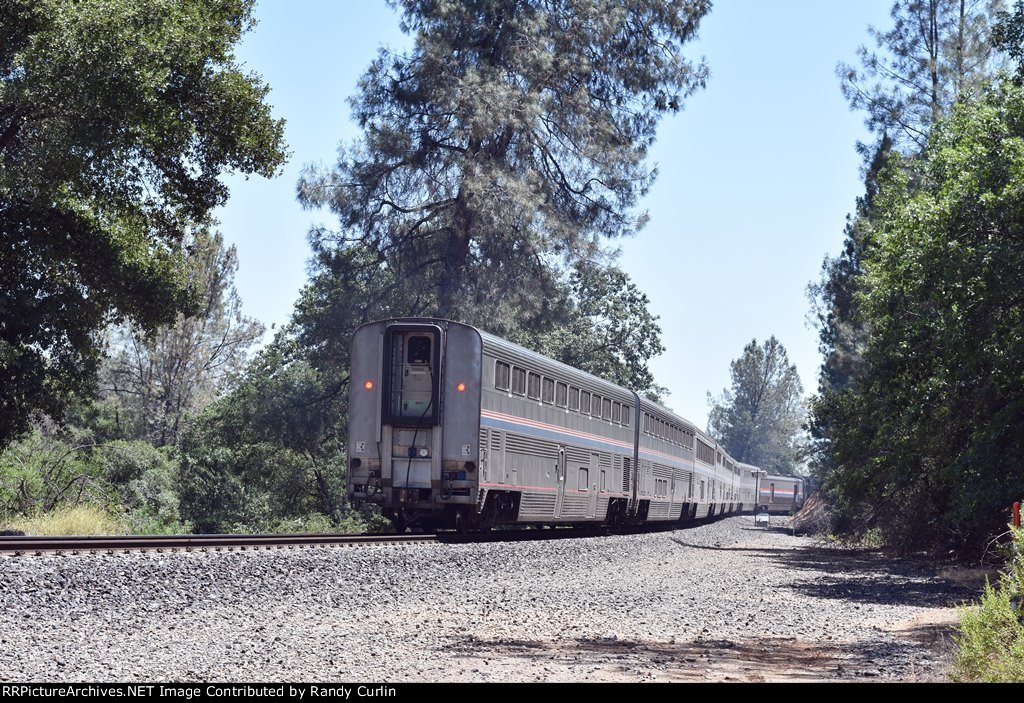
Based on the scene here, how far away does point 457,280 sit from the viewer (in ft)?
131

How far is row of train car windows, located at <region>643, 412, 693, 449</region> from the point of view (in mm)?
33625

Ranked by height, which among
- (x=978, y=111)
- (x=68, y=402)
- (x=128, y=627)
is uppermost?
(x=978, y=111)

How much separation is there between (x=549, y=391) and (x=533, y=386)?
93 centimetres

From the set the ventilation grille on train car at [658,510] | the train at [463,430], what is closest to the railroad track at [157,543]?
the train at [463,430]

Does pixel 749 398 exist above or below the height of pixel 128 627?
above

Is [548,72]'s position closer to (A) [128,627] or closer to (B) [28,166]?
(B) [28,166]

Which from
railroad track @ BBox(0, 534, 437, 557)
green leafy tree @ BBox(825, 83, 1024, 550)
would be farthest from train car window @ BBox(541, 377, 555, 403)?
green leafy tree @ BBox(825, 83, 1024, 550)

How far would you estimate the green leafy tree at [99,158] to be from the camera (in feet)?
64.7

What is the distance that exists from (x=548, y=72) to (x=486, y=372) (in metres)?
21.6

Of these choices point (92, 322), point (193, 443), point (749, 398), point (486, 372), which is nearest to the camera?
point (486, 372)

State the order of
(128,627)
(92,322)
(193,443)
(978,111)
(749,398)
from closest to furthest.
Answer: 1. (128,627)
2. (978,111)
3. (92,322)
4. (193,443)
5. (749,398)

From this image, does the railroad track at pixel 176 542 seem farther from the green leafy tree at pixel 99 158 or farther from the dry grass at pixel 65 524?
the green leafy tree at pixel 99 158

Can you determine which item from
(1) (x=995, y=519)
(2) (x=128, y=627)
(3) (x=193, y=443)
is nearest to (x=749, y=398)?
(3) (x=193, y=443)

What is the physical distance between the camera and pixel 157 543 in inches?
640
